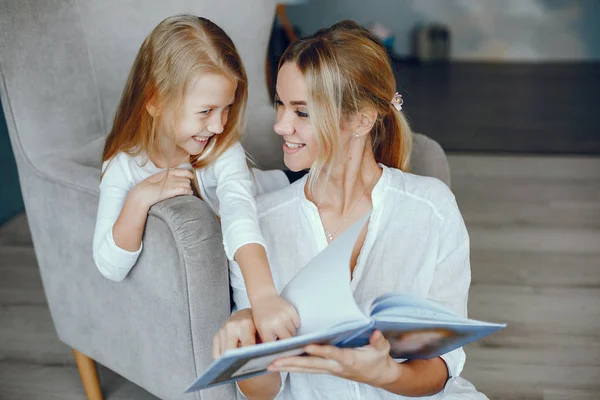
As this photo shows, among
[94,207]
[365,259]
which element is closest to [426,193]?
[365,259]

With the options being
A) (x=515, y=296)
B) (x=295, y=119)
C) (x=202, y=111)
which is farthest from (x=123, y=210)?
(x=515, y=296)

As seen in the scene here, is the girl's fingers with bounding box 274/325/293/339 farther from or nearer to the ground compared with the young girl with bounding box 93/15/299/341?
nearer to the ground

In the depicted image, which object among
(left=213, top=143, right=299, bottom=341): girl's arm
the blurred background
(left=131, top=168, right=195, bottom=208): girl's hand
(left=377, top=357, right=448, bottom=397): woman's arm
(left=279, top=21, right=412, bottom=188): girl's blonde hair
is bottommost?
the blurred background

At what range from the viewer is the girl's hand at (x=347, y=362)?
1040 mm

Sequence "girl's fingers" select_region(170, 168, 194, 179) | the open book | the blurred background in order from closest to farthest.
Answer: the open book < "girl's fingers" select_region(170, 168, 194, 179) < the blurred background

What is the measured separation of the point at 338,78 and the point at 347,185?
9.5 inches

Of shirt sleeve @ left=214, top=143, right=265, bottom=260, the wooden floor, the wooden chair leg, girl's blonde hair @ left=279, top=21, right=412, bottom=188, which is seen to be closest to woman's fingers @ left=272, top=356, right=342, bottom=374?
shirt sleeve @ left=214, top=143, right=265, bottom=260

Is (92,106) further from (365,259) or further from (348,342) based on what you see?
(348,342)

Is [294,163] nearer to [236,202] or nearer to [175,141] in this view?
[236,202]

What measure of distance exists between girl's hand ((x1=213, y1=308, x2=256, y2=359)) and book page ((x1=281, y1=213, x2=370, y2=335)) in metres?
0.10

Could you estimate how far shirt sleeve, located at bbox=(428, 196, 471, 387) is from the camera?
1.33 meters

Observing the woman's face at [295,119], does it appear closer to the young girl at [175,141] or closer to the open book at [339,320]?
the young girl at [175,141]

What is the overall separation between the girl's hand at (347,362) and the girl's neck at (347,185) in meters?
0.38

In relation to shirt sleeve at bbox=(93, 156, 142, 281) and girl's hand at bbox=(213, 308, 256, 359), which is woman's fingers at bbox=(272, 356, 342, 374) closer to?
girl's hand at bbox=(213, 308, 256, 359)
